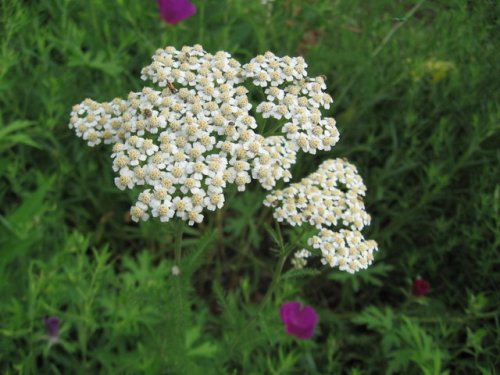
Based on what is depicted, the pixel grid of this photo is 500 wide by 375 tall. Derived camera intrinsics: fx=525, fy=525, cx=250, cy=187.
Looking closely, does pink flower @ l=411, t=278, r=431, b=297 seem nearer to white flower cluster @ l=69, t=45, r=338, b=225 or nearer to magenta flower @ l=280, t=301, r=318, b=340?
magenta flower @ l=280, t=301, r=318, b=340

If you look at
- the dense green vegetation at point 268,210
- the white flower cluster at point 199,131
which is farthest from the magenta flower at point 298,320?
the white flower cluster at point 199,131

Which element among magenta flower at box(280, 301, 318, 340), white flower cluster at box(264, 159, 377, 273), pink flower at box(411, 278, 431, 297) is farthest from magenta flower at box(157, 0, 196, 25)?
pink flower at box(411, 278, 431, 297)

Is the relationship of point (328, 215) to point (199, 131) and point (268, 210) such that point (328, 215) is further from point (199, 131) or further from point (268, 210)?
point (268, 210)

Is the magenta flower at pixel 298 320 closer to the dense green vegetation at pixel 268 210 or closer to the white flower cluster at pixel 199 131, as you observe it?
the dense green vegetation at pixel 268 210

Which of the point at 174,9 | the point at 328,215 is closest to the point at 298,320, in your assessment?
the point at 328,215

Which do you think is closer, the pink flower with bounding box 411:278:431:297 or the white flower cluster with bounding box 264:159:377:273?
the white flower cluster with bounding box 264:159:377:273

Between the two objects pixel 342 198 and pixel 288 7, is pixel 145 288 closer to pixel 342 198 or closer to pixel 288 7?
pixel 342 198
